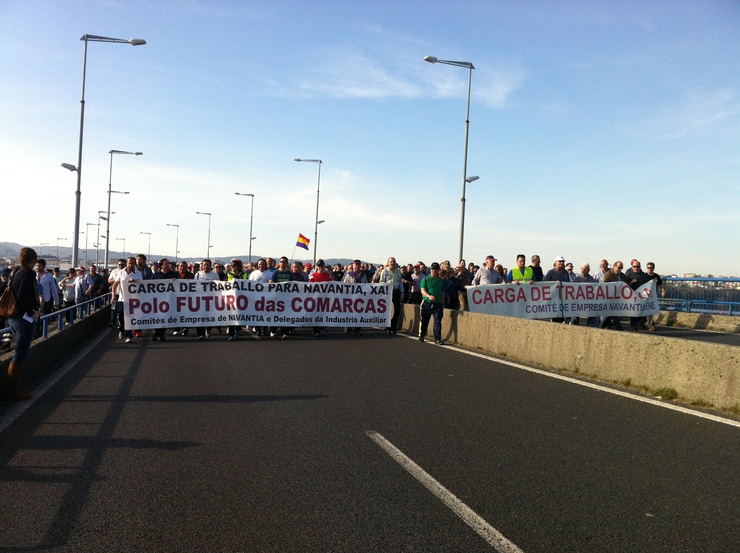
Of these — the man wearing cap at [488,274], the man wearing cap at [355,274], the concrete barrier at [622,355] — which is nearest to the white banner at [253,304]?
the man wearing cap at [355,274]

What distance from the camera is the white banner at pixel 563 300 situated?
18.0 m


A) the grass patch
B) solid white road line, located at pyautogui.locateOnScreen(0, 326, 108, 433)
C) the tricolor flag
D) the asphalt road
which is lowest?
solid white road line, located at pyautogui.locateOnScreen(0, 326, 108, 433)

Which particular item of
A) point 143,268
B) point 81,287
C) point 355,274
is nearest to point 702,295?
point 355,274

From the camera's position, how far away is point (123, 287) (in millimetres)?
16844

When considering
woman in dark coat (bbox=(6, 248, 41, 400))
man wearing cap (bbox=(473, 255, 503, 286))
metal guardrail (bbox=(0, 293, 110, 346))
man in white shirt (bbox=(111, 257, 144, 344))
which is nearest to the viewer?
woman in dark coat (bbox=(6, 248, 41, 400))

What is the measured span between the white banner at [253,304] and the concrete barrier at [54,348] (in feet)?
4.25

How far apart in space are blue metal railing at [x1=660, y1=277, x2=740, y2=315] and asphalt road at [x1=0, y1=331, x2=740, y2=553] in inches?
700

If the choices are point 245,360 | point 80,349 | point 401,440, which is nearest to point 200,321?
point 80,349

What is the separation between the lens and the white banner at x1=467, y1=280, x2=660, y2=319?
1795 centimetres

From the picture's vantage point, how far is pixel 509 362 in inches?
498

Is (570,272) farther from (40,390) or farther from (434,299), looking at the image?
(40,390)

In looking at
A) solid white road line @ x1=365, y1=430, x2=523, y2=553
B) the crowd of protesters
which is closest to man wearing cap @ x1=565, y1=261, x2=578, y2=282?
the crowd of protesters

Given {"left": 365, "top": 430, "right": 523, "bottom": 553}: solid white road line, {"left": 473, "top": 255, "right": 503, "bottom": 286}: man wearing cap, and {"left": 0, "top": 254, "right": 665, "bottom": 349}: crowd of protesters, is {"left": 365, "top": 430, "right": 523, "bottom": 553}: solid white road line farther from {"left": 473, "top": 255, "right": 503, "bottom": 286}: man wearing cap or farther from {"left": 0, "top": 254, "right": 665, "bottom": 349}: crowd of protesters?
{"left": 473, "top": 255, "right": 503, "bottom": 286}: man wearing cap

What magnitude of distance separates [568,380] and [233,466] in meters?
6.18
